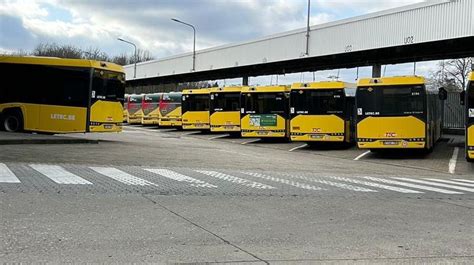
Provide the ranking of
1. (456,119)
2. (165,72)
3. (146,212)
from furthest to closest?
(165,72)
(456,119)
(146,212)

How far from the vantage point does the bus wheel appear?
22.5 m

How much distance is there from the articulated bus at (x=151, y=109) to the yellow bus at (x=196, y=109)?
24.9 ft

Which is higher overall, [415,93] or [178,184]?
[415,93]

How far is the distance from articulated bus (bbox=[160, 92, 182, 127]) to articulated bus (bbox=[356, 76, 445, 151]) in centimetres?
2357

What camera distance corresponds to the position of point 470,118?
56.9 feet

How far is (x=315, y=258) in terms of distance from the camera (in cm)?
581

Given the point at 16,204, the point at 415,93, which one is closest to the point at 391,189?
the point at 16,204

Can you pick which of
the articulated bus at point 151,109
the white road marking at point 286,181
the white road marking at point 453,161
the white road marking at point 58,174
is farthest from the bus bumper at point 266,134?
the white road marking at point 58,174

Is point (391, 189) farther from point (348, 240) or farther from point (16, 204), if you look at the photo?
point (16, 204)

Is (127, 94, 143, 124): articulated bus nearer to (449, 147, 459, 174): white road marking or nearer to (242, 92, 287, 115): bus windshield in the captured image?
(242, 92, 287, 115): bus windshield

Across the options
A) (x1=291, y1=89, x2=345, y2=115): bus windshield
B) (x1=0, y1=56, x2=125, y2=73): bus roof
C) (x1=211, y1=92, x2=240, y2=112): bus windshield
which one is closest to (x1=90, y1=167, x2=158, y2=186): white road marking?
(x1=0, y1=56, x2=125, y2=73): bus roof

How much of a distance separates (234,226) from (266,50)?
3710 cm

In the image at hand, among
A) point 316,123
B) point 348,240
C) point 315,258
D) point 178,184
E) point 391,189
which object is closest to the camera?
point 315,258

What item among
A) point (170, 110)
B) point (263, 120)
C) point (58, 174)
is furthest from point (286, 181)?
point (170, 110)
